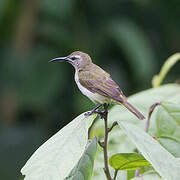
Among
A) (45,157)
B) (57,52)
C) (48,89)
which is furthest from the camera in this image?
(57,52)

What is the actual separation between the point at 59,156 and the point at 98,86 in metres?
1.35

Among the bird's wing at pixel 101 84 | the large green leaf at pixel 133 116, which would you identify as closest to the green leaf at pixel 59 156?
the large green leaf at pixel 133 116

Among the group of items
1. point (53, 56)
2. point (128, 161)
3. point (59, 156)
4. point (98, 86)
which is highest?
point (53, 56)

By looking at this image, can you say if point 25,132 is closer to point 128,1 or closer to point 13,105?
point 13,105

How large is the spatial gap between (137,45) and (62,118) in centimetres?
176

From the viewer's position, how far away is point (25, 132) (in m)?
7.20

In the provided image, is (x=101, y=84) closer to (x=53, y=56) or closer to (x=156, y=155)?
(x=156, y=155)

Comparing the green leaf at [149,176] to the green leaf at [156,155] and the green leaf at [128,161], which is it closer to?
the green leaf at [128,161]

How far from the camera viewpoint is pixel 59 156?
1711 mm

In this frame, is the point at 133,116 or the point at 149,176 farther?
the point at 133,116

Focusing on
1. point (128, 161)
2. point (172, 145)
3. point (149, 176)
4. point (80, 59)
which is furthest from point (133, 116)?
point (128, 161)

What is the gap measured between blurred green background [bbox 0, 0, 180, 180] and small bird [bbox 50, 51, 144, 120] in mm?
3290

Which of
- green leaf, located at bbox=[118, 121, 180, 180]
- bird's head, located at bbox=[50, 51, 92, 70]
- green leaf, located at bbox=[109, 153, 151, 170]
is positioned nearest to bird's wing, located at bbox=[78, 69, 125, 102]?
bird's head, located at bbox=[50, 51, 92, 70]

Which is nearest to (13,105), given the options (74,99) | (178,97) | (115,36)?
(74,99)
